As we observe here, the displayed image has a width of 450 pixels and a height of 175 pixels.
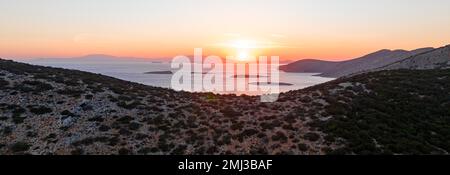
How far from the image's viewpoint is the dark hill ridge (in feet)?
87.2

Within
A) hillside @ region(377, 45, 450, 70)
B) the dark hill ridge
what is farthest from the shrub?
hillside @ region(377, 45, 450, 70)

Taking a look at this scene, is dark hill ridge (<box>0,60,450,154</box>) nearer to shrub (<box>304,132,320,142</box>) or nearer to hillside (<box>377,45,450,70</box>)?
shrub (<box>304,132,320,142</box>)

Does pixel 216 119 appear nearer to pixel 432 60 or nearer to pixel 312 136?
pixel 312 136

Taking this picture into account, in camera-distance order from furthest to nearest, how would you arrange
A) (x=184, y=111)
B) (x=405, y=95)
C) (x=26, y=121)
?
1. (x=405, y=95)
2. (x=184, y=111)
3. (x=26, y=121)

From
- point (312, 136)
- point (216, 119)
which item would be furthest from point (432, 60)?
point (216, 119)

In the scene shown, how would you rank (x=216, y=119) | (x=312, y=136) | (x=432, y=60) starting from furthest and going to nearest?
Answer: (x=432, y=60), (x=216, y=119), (x=312, y=136)

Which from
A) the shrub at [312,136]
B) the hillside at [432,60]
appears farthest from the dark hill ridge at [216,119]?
the hillside at [432,60]

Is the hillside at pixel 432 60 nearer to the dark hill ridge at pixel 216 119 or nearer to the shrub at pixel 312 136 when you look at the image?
the dark hill ridge at pixel 216 119

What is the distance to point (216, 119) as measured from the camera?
32594mm

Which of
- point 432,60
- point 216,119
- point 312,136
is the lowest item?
point 312,136
